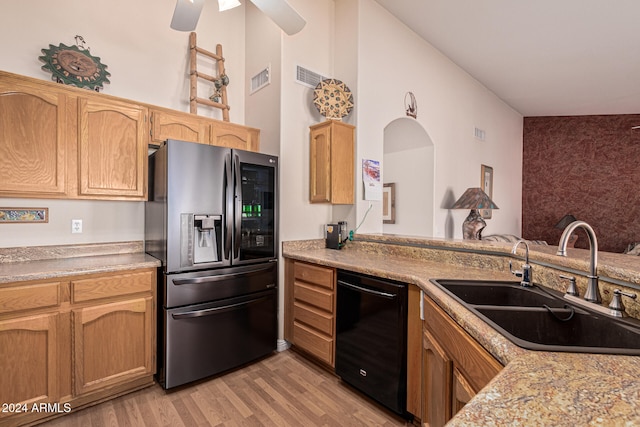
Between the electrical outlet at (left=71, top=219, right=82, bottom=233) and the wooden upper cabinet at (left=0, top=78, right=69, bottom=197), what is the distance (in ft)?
1.21

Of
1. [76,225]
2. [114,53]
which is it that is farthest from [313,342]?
[114,53]

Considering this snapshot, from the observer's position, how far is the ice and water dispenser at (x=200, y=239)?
2.18 metres

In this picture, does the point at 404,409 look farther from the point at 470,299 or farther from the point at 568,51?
the point at 568,51

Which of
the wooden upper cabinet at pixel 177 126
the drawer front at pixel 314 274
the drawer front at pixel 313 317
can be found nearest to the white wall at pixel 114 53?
the wooden upper cabinet at pixel 177 126

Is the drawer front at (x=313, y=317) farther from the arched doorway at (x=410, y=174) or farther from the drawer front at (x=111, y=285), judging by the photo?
the arched doorway at (x=410, y=174)

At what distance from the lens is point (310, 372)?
2.41 meters

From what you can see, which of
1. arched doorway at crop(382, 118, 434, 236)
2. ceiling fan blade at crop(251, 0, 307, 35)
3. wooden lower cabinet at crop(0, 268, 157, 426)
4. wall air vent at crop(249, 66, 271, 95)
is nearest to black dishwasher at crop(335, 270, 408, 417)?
wooden lower cabinet at crop(0, 268, 157, 426)

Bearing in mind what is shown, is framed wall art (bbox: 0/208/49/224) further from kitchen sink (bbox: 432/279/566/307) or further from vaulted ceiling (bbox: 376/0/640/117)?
vaulted ceiling (bbox: 376/0/640/117)

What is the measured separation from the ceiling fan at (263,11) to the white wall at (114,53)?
3.56 ft

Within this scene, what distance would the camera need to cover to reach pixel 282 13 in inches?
68.1

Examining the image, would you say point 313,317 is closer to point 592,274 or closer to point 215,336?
point 215,336

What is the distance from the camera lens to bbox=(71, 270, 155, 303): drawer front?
1899mm

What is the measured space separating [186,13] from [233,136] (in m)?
1.25

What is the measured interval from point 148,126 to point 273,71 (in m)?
1.22
